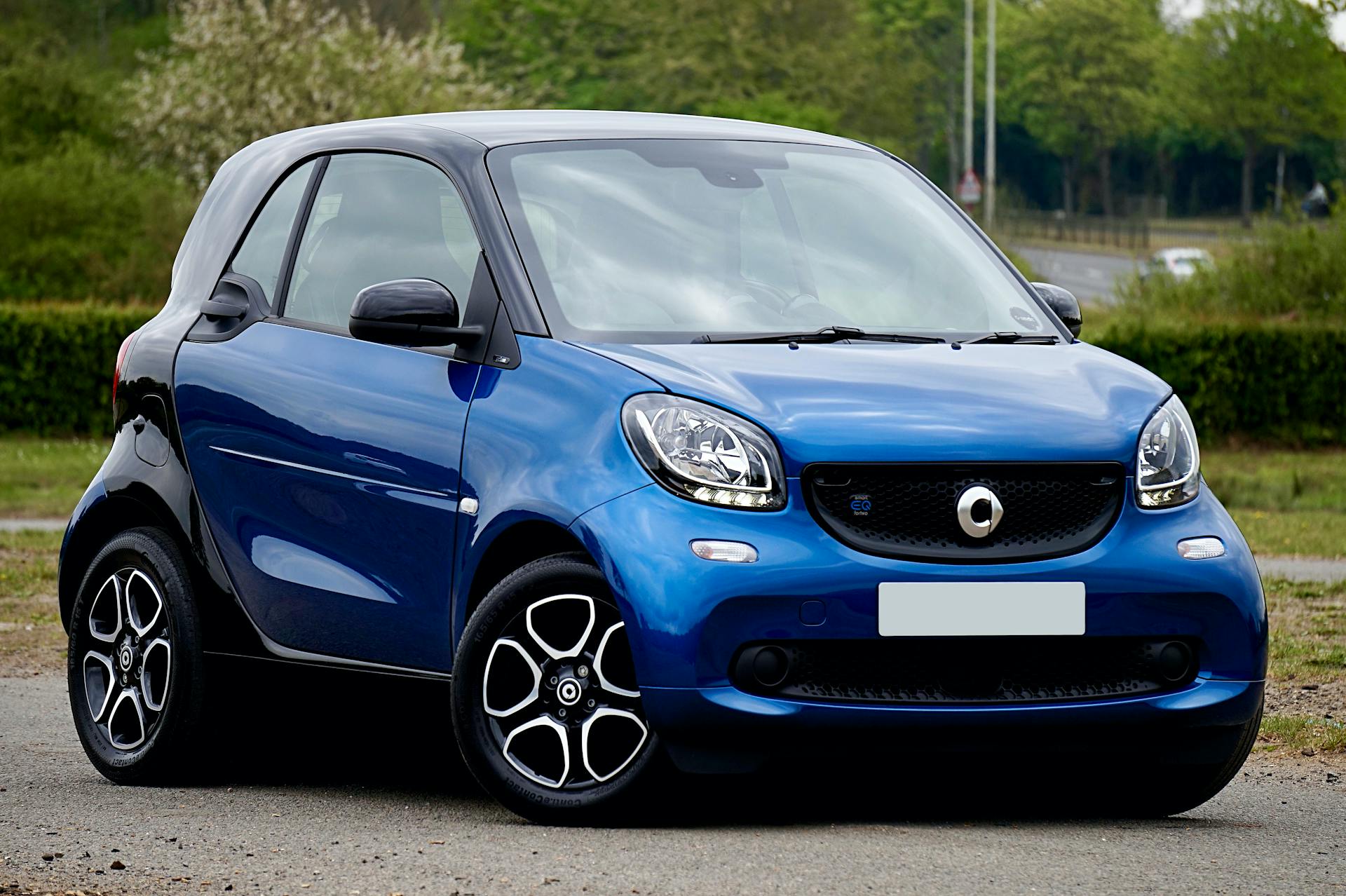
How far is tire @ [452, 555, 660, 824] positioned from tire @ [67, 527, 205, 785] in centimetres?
127

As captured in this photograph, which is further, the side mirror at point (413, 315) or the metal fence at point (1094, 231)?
the metal fence at point (1094, 231)

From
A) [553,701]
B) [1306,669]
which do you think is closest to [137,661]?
[553,701]

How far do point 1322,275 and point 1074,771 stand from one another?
71.8 ft

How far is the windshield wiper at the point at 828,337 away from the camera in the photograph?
575 cm

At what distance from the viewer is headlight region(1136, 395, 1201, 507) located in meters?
5.40

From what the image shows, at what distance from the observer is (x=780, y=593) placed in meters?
5.06

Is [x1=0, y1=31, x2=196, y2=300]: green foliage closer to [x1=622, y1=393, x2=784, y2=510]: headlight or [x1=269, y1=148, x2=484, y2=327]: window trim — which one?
[x1=269, y1=148, x2=484, y2=327]: window trim

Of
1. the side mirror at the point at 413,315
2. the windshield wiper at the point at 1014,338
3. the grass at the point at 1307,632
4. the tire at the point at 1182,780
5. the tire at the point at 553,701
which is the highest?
the side mirror at the point at 413,315

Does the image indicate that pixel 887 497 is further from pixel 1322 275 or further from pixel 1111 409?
pixel 1322 275

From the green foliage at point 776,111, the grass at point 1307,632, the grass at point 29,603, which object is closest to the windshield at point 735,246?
the grass at point 1307,632

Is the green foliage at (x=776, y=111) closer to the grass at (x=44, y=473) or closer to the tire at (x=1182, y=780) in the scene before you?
the grass at (x=44, y=473)

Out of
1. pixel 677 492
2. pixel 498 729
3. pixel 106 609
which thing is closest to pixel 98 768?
pixel 106 609

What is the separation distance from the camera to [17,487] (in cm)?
1998

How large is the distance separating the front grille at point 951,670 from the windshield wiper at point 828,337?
95 centimetres
